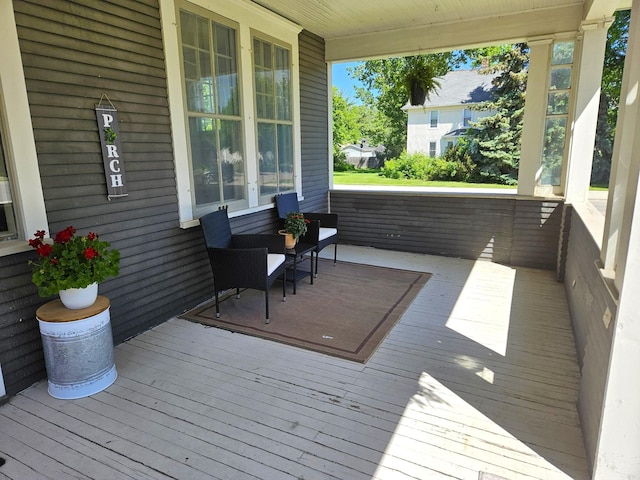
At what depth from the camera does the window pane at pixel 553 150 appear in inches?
188

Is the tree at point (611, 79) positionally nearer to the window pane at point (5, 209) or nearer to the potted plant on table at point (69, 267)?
the potted plant on table at point (69, 267)

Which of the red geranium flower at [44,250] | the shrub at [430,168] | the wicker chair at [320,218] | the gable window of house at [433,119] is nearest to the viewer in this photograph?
the red geranium flower at [44,250]

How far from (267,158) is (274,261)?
5.56ft

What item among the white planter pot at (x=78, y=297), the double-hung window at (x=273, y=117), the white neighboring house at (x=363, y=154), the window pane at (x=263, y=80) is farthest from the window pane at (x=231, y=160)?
the white neighboring house at (x=363, y=154)

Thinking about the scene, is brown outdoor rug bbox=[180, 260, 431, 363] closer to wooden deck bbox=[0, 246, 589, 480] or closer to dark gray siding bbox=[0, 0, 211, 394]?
wooden deck bbox=[0, 246, 589, 480]

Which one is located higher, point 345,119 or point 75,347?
point 345,119

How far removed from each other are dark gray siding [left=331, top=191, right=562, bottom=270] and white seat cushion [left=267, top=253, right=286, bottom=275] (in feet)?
8.32

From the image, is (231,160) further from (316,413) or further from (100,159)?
(316,413)

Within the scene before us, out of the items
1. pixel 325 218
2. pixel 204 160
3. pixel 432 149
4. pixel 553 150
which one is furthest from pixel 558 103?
pixel 432 149

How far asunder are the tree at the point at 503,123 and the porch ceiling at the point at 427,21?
30.3 feet

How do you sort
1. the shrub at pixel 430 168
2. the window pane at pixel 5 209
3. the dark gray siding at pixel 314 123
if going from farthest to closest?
1. the shrub at pixel 430 168
2. the dark gray siding at pixel 314 123
3. the window pane at pixel 5 209

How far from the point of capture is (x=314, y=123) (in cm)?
588

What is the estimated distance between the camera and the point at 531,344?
10.1 feet

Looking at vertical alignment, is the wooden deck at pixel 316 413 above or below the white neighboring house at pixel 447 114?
below
